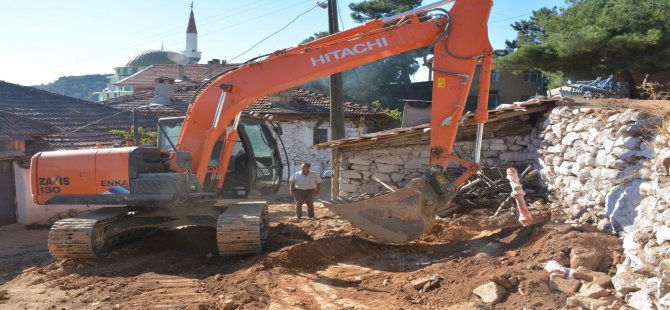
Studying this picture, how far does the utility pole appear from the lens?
15.7m

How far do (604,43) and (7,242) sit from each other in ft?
48.3

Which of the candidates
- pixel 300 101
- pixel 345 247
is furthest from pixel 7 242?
pixel 300 101

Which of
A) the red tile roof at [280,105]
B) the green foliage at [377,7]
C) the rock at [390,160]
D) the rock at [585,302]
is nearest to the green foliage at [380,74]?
the green foliage at [377,7]

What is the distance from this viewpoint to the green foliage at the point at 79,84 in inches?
3068

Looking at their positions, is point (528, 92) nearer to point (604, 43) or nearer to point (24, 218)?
point (604, 43)

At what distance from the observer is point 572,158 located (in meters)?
8.74

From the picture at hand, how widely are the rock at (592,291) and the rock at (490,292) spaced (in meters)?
0.69

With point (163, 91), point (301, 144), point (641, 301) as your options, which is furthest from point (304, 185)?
point (163, 91)

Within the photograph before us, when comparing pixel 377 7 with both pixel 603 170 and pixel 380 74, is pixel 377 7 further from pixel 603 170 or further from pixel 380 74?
pixel 603 170

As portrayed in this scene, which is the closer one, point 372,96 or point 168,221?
point 168,221

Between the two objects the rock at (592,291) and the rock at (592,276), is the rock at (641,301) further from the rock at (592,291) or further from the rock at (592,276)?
the rock at (592,276)

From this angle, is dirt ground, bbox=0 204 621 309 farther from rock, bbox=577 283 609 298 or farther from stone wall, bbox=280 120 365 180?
stone wall, bbox=280 120 365 180

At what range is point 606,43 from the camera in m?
15.2

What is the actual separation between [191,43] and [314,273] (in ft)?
151
